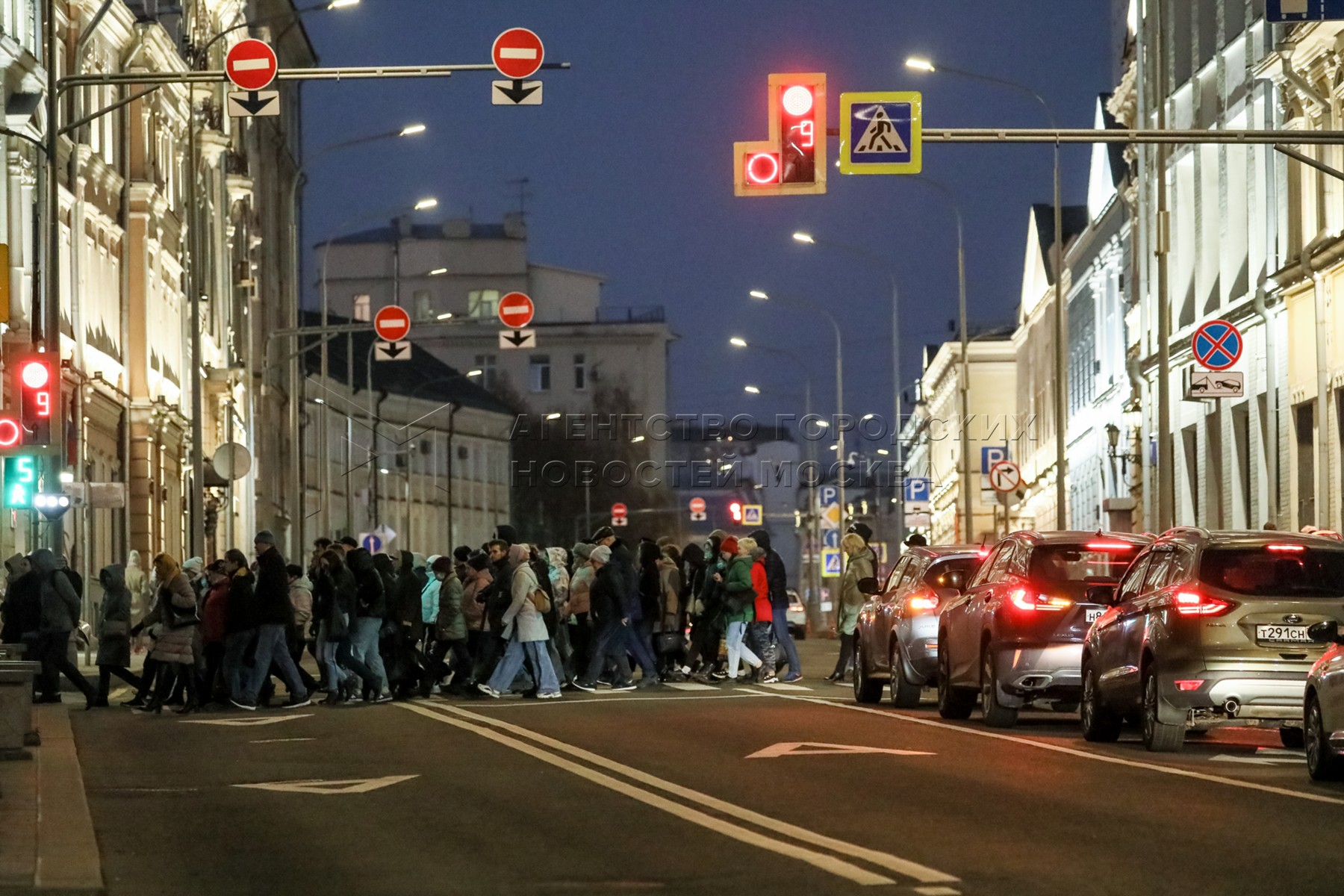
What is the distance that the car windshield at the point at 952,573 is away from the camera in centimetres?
2522

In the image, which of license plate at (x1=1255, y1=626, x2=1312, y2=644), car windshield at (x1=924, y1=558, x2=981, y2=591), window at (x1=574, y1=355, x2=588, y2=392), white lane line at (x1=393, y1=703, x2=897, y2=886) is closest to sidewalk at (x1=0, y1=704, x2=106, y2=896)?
white lane line at (x1=393, y1=703, x2=897, y2=886)

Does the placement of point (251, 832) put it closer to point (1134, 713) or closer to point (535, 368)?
point (1134, 713)

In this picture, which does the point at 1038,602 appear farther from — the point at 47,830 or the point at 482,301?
the point at 482,301

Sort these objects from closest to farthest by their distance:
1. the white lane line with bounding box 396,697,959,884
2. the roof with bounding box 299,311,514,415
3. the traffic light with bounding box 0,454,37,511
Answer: the white lane line with bounding box 396,697,959,884 < the traffic light with bounding box 0,454,37,511 < the roof with bounding box 299,311,514,415

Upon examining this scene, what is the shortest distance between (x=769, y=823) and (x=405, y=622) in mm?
16312

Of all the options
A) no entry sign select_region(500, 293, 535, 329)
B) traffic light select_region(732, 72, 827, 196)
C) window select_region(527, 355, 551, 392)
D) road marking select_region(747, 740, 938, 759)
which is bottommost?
road marking select_region(747, 740, 938, 759)

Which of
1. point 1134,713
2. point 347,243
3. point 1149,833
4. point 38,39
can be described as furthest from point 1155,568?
point 347,243

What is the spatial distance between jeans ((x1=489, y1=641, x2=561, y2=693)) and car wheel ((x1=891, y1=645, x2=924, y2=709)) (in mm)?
4036

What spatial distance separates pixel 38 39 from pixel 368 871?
1354 inches

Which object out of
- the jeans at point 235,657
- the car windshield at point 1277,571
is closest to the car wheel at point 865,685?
the jeans at point 235,657

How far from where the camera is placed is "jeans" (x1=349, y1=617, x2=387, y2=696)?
89.8 ft

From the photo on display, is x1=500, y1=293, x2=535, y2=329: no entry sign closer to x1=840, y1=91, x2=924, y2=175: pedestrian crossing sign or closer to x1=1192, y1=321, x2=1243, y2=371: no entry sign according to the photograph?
x1=1192, y1=321, x2=1243, y2=371: no entry sign

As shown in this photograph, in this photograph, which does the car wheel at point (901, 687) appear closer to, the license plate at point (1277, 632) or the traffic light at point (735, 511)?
the license plate at point (1277, 632)

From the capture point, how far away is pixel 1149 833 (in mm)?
11930
